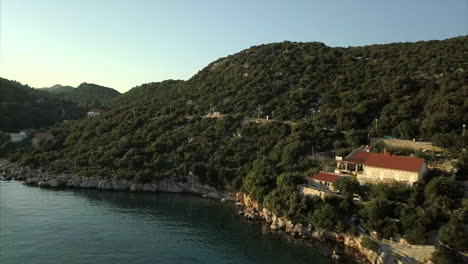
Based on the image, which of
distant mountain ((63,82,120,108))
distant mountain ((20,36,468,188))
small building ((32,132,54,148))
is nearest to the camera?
distant mountain ((20,36,468,188))

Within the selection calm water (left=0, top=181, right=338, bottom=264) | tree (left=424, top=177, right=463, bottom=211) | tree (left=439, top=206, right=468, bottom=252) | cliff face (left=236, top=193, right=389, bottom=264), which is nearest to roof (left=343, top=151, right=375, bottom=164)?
A: tree (left=424, top=177, right=463, bottom=211)

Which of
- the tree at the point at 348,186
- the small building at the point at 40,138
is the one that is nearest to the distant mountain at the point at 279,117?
the small building at the point at 40,138

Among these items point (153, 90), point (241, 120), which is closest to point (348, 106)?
point (241, 120)

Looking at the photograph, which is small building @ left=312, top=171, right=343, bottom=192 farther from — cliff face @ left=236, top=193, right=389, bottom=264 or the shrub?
the shrub

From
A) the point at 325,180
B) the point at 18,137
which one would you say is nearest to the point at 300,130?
the point at 325,180

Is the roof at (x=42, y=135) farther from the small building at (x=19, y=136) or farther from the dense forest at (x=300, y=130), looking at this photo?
the small building at (x=19, y=136)

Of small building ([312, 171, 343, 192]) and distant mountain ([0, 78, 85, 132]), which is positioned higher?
distant mountain ([0, 78, 85, 132])

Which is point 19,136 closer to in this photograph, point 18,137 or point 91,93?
point 18,137

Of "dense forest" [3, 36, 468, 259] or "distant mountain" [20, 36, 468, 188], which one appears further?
"distant mountain" [20, 36, 468, 188]
